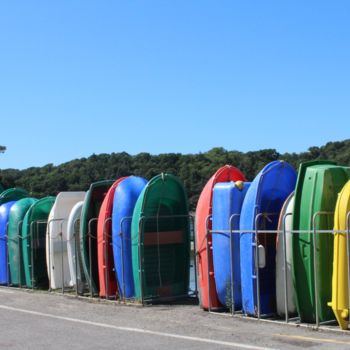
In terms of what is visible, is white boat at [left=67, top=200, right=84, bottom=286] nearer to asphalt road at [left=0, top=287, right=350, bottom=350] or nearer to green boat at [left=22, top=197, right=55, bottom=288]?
green boat at [left=22, top=197, right=55, bottom=288]

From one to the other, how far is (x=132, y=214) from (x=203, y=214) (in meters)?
1.89

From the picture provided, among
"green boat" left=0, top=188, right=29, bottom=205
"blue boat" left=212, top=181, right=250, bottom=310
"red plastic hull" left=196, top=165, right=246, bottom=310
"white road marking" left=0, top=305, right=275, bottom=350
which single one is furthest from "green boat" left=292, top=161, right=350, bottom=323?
"green boat" left=0, top=188, right=29, bottom=205

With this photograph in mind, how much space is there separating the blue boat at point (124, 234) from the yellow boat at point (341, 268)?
15.1 feet

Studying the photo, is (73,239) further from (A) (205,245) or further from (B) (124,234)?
(A) (205,245)

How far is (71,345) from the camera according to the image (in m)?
8.01

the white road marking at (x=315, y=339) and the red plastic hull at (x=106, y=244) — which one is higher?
the red plastic hull at (x=106, y=244)

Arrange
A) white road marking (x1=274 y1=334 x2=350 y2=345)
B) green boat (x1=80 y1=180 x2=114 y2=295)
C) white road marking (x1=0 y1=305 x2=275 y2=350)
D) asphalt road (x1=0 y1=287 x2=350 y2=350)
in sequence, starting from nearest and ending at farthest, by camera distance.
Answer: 1. white road marking (x1=274 y1=334 x2=350 y2=345)
2. white road marking (x1=0 y1=305 x2=275 y2=350)
3. asphalt road (x1=0 y1=287 x2=350 y2=350)
4. green boat (x1=80 y1=180 x2=114 y2=295)

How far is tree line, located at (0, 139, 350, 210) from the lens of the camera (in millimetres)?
29000

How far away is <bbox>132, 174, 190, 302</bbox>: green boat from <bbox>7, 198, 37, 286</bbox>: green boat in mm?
4489

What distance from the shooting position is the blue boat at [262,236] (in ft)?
30.9

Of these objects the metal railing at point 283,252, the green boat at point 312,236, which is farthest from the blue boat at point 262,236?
the green boat at point 312,236

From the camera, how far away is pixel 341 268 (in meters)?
8.09

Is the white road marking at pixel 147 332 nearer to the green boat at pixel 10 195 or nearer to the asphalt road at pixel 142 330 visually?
the asphalt road at pixel 142 330

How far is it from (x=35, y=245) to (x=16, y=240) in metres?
0.64
